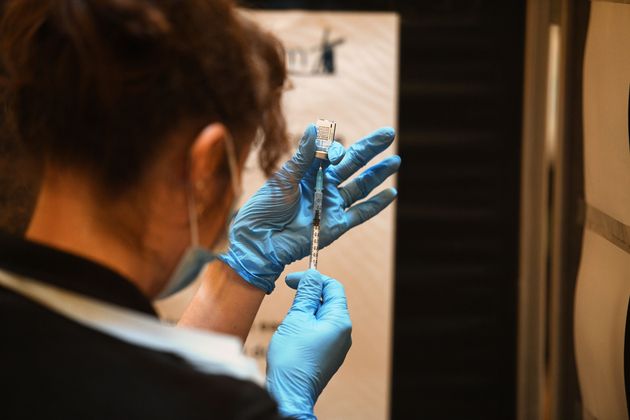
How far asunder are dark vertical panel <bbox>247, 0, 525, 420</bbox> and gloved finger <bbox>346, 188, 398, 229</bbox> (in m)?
0.78

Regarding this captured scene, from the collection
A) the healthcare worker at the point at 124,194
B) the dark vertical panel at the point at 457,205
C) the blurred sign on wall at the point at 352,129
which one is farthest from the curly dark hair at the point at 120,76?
the dark vertical panel at the point at 457,205

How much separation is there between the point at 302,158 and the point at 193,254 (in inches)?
17.0

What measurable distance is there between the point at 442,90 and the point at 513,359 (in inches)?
30.7

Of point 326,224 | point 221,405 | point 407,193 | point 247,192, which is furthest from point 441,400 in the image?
point 221,405

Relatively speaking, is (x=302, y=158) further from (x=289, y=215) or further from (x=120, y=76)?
(x=120, y=76)

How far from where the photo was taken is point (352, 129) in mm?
2010

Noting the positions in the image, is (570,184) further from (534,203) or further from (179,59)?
(179,59)

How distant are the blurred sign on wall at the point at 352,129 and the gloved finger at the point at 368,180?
65 cm

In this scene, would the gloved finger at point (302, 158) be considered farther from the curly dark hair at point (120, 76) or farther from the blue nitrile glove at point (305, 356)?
the curly dark hair at point (120, 76)

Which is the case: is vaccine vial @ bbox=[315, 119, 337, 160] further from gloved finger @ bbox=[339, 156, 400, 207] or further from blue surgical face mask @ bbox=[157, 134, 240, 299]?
blue surgical face mask @ bbox=[157, 134, 240, 299]

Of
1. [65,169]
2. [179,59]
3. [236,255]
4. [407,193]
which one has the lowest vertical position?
[407,193]

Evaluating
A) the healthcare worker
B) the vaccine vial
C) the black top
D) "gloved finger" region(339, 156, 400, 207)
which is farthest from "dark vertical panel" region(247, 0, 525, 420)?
the black top

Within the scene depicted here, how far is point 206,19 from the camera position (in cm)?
76

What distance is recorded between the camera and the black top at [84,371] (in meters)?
0.67
